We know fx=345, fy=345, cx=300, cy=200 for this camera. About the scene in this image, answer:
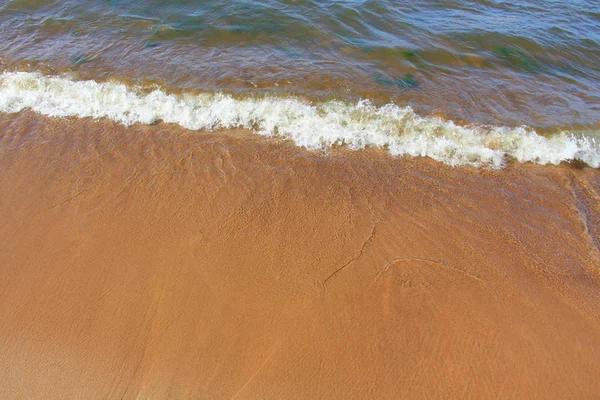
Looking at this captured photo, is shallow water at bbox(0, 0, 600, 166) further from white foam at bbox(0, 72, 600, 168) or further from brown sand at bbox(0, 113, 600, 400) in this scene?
brown sand at bbox(0, 113, 600, 400)

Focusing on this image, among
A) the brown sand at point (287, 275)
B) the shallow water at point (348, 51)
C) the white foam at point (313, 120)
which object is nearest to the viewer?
the brown sand at point (287, 275)

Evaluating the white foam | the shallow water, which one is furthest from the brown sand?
the shallow water

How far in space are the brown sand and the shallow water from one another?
1.96 metres

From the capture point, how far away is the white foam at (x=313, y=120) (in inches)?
204

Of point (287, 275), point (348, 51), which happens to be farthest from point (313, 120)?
point (348, 51)

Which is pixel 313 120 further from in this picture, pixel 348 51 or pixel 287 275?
pixel 348 51

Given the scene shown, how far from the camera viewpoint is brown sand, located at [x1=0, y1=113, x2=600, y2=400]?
2.98 metres

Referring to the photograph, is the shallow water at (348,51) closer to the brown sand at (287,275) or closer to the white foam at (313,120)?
the white foam at (313,120)

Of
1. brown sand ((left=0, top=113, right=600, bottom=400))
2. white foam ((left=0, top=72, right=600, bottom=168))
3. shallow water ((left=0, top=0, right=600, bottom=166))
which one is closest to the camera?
brown sand ((left=0, top=113, right=600, bottom=400))

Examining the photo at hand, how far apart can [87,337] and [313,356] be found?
2108mm

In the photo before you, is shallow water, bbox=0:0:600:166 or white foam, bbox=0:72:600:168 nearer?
white foam, bbox=0:72:600:168

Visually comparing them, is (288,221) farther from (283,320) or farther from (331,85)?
(331,85)

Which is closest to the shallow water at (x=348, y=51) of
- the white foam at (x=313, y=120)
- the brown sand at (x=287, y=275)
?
the white foam at (x=313, y=120)

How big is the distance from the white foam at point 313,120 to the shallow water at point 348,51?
14.6 inches
